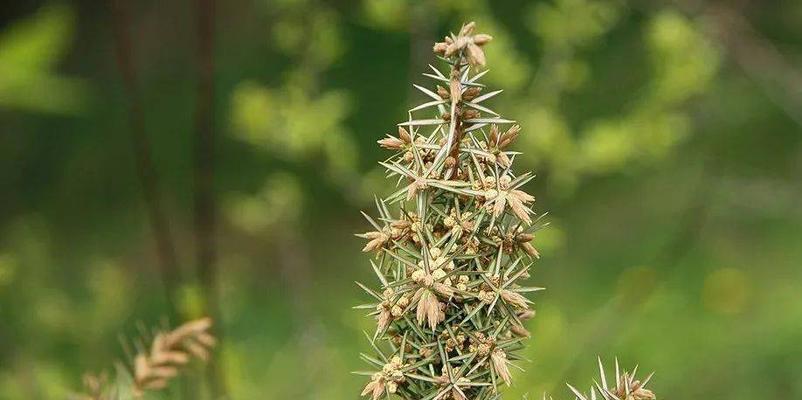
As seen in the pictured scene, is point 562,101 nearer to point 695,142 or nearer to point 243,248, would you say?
point 695,142

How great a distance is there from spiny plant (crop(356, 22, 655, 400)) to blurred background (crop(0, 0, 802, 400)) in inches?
39.1

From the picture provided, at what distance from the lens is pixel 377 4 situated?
89.0 inches

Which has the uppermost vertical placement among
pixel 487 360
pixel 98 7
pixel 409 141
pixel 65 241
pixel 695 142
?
pixel 98 7

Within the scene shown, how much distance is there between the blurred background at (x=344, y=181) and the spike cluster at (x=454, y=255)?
0.99m

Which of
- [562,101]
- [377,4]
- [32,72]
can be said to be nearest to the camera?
[32,72]

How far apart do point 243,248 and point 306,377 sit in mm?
2534

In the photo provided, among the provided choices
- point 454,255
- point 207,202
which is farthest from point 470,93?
point 207,202

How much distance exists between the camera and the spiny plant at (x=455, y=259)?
0.78 metres

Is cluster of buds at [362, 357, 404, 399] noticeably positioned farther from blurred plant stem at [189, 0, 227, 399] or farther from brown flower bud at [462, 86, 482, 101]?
blurred plant stem at [189, 0, 227, 399]

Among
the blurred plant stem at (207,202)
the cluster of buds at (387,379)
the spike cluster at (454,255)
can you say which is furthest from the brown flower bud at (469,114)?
the blurred plant stem at (207,202)

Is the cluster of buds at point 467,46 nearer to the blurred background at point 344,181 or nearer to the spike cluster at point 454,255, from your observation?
the spike cluster at point 454,255

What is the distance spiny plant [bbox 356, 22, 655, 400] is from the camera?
0.78 metres

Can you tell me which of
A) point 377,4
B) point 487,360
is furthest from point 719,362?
point 487,360

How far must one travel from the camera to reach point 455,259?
82 centimetres
